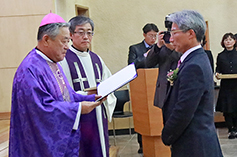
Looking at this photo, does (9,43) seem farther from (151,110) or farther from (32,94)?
(32,94)

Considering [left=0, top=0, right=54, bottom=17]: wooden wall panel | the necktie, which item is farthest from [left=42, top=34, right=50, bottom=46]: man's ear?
[left=0, top=0, right=54, bottom=17]: wooden wall panel

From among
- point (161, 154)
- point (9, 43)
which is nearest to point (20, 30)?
point (9, 43)

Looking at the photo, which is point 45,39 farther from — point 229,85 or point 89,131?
point 229,85

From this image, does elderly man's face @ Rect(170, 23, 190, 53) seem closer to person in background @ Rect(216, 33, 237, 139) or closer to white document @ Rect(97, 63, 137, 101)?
white document @ Rect(97, 63, 137, 101)

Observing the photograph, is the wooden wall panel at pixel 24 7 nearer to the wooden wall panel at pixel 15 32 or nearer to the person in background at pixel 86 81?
the wooden wall panel at pixel 15 32

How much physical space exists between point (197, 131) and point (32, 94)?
1075 millimetres

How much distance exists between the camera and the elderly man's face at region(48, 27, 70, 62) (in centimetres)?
227

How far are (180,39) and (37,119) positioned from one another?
1072 millimetres

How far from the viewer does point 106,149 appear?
3121mm

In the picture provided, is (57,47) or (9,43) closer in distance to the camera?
(57,47)

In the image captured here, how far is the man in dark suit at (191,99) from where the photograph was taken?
2.03 metres

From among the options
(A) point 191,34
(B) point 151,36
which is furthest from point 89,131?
(B) point 151,36

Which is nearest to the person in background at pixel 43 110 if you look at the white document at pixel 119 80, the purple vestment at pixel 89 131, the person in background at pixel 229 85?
the white document at pixel 119 80

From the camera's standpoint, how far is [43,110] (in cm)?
208
